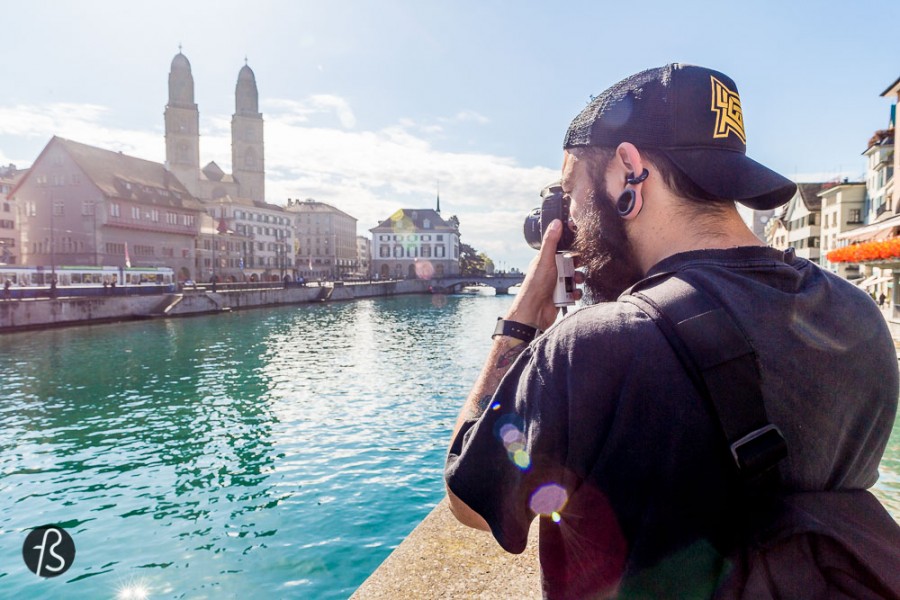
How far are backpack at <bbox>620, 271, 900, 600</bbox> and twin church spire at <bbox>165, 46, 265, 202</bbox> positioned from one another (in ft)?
375

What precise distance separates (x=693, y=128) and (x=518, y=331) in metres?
0.63

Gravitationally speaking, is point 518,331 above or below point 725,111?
below

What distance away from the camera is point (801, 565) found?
112 cm

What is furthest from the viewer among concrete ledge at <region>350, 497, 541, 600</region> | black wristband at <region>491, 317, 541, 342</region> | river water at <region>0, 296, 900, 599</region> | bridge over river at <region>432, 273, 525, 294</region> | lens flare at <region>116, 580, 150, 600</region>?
bridge over river at <region>432, 273, 525, 294</region>

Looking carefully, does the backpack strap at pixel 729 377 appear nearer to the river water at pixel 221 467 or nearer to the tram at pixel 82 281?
the river water at pixel 221 467

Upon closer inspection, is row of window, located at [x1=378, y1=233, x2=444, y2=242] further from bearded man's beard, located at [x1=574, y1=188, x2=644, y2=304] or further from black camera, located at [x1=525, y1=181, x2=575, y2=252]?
bearded man's beard, located at [x1=574, y1=188, x2=644, y2=304]

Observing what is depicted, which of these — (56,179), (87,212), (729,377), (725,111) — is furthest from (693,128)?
(56,179)

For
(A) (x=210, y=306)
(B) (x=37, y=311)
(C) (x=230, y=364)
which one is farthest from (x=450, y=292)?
(C) (x=230, y=364)

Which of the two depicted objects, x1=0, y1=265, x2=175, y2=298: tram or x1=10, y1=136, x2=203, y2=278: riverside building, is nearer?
x1=0, y1=265, x2=175, y2=298: tram

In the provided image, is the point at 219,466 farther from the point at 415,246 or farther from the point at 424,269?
the point at 415,246

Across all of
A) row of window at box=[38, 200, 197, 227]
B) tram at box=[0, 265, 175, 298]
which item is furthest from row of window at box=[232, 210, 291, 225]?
tram at box=[0, 265, 175, 298]

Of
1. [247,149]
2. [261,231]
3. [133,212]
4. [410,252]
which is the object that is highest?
[247,149]

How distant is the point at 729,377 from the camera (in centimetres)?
109

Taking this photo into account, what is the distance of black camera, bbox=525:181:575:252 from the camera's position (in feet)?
5.37
